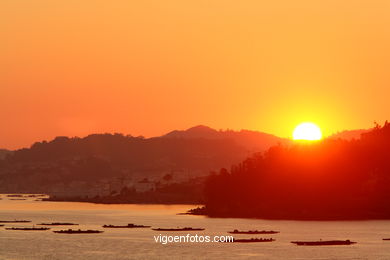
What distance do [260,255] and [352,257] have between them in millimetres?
13595

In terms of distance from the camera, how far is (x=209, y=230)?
19025 centimetres

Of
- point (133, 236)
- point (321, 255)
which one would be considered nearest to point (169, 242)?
point (133, 236)

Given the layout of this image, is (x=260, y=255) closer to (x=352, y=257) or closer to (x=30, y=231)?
(x=352, y=257)

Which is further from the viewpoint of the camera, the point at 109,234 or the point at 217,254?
the point at 109,234

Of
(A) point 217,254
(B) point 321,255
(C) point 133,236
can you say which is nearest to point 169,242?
(C) point 133,236

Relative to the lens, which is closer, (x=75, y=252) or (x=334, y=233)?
(x=75, y=252)

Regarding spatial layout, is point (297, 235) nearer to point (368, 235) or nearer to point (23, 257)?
point (368, 235)

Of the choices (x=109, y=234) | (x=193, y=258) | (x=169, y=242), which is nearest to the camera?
(x=193, y=258)

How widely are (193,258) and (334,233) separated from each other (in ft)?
202

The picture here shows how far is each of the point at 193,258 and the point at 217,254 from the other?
7.68 metres

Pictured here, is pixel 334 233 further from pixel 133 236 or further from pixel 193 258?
pixel 193 258

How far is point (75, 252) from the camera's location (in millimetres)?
142375

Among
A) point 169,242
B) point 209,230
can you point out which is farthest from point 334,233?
point 169,242

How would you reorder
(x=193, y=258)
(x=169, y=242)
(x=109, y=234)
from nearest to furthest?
(x=193, y=258), (x=169, y=242), (x=109, y=234)
